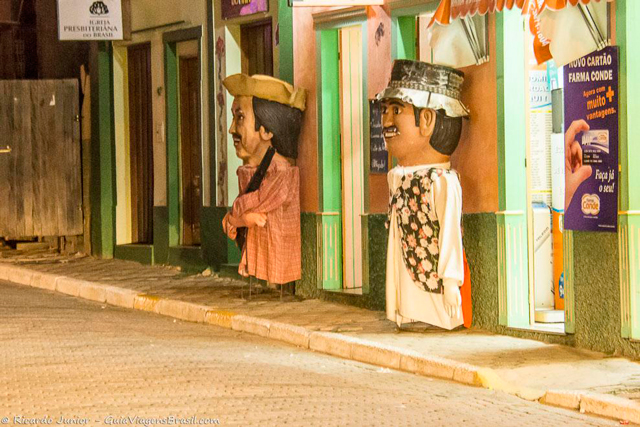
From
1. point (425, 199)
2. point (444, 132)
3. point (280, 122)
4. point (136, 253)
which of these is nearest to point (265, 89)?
point (280, 122)

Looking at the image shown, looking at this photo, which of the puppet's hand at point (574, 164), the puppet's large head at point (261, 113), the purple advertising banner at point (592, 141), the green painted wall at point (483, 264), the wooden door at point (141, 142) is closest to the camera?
the purple advertising banner at point (592, 141)

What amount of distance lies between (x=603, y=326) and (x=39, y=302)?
22.2 feet

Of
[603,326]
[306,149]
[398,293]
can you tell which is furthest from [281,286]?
[603,326]

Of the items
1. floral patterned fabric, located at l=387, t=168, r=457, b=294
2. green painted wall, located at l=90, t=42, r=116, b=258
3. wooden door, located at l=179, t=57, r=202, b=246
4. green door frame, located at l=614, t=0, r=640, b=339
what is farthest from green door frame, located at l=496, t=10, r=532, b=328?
green painted wall, located at l=90, t=42, r=116, b=258

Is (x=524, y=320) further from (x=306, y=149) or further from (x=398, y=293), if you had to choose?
(x=306, y=149)

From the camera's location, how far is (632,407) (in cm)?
704

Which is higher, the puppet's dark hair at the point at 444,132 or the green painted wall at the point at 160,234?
the puppet's dark hair at the point at 444,132

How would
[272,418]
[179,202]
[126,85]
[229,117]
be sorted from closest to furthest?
Answer: 1. [272,418]
2. [229,117]
3. [179,202]
4. [126,85]

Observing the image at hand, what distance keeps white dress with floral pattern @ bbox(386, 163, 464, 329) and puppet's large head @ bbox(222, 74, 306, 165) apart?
2299 millimetres

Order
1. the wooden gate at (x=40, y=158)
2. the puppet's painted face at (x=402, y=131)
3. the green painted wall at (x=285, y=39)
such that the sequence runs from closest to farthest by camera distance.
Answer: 1. the puppet's painted face at (x=402, y=131)
2. the green painted wall at (x=285, y=39)
3. the wooden gate at (x=40, y=158)

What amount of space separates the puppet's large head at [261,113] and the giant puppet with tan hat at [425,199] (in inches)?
85.2

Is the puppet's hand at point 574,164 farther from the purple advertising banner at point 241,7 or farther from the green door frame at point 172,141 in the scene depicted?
the green door frame at point 172,141

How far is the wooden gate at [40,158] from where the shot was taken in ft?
58.0

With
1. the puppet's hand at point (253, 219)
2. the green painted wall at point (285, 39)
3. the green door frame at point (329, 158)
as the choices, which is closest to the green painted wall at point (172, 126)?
the green painted wall at point (285, 39)
